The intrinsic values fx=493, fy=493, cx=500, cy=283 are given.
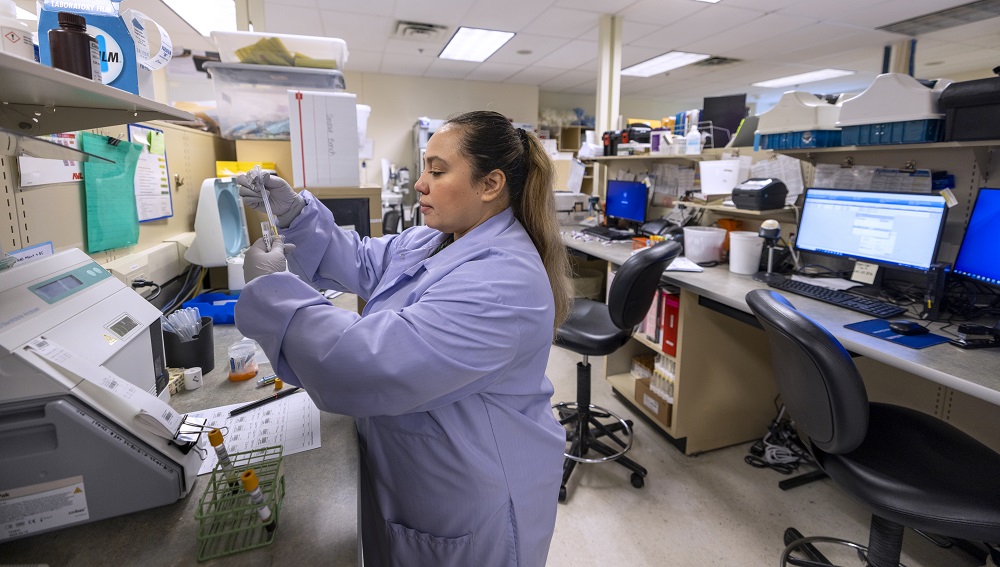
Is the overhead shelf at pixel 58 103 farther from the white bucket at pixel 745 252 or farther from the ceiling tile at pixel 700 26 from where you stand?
the ceiling tile at pixel 700 26

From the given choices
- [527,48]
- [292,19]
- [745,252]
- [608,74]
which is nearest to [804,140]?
[745,252]

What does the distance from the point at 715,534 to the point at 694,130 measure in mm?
2070

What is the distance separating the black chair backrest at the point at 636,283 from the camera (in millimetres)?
1830

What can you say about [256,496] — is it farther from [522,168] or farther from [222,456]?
[522,168]

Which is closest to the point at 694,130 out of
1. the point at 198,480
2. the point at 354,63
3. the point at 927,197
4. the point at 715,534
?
the point at 927,197

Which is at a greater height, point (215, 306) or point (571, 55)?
point (571, 55)

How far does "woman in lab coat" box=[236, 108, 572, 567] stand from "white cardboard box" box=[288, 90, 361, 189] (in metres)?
0.95

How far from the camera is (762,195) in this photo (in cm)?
214

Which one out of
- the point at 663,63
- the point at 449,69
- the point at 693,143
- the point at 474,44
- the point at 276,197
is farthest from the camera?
the point at 449,69

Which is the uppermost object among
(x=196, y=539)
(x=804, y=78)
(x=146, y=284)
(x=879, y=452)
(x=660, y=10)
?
(x=804, y=78)

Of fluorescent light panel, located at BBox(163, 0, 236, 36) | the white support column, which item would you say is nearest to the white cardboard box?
fluorescent light panel, located at BBox(163, 0, 236, 36)

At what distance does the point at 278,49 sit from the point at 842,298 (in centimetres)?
251

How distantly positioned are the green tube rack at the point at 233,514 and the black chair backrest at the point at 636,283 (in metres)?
1.36

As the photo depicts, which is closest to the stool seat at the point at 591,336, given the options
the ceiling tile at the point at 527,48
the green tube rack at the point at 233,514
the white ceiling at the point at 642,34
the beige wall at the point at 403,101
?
the green tube rack at the point at 233,514
